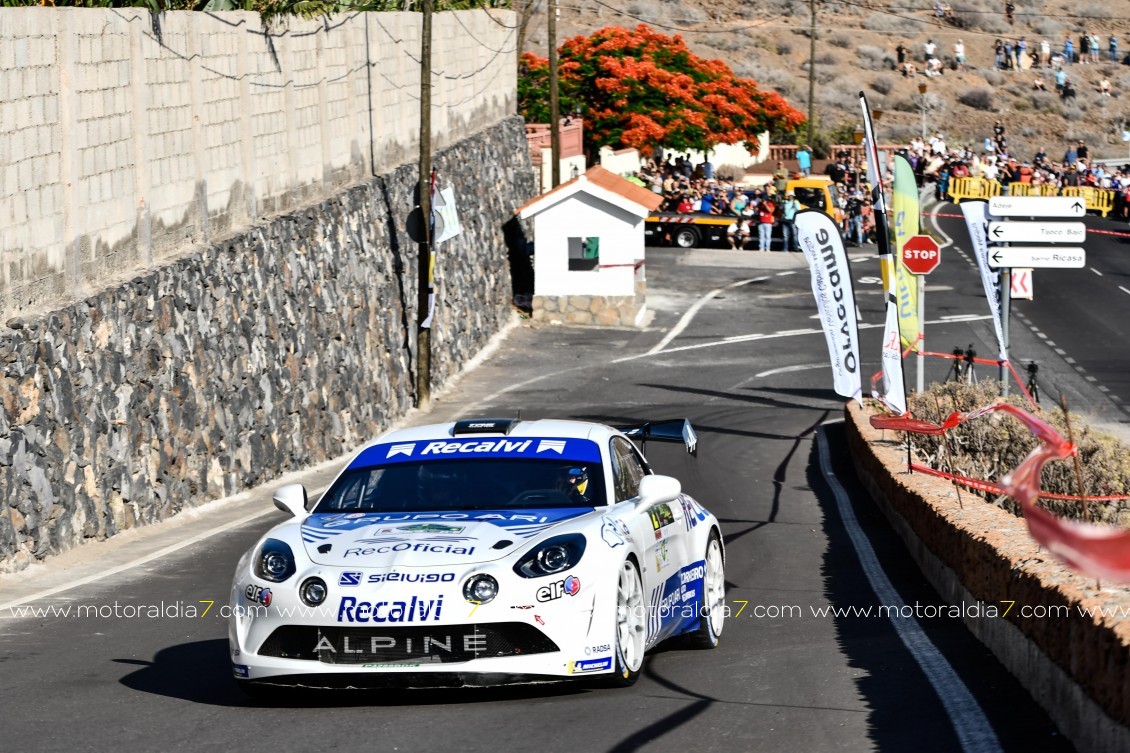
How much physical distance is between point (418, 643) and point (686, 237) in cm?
4877

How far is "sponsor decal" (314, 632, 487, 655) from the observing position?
7.75 metres

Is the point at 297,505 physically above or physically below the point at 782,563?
above

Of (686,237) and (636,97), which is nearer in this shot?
(686,237)

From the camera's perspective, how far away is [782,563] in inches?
588

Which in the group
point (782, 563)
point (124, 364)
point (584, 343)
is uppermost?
point (124, 364)

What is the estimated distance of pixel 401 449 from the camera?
951 cm

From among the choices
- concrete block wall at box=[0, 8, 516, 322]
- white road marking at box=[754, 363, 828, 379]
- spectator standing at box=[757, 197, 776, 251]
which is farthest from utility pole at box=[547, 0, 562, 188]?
concrete block wall at box=[0, 8, 516, 322]

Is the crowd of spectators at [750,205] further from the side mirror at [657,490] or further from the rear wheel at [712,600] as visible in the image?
the side mirror at [657,490]

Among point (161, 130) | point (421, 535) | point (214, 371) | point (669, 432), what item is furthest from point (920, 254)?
point (421, 535)

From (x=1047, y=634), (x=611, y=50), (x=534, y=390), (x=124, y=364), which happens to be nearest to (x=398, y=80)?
(x=534, y=390)

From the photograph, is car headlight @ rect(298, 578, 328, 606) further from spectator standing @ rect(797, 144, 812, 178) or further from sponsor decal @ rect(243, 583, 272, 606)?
spectator standing @ rect(797, 144, 812, 178)

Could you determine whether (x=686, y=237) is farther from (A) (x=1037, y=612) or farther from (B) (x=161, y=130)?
(A) (x=1037, y=612)

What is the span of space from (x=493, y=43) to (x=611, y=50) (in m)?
21.1

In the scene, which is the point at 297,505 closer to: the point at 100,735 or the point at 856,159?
the point at 100,735
